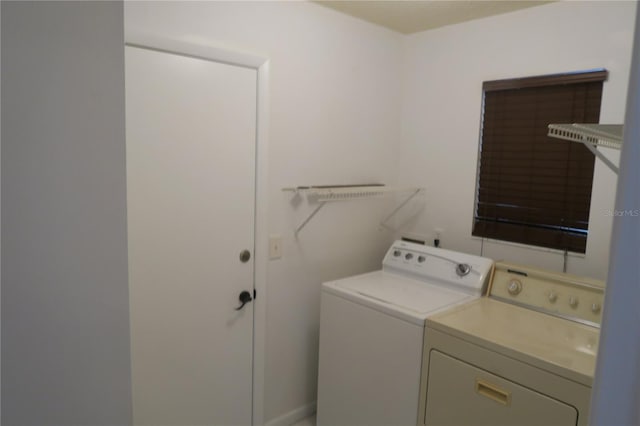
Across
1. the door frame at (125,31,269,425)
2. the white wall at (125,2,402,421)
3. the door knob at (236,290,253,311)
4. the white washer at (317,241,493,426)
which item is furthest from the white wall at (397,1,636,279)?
the door knob at (236,290,253,311)

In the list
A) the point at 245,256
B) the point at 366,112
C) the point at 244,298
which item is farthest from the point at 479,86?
the point at 244,298

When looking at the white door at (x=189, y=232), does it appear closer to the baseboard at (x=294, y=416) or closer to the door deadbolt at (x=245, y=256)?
the door deadbolt at (x=245, y=256)

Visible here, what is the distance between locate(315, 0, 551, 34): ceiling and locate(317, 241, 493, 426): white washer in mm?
1319

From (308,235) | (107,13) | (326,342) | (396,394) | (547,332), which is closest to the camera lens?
(107,13)

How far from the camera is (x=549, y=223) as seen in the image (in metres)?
2.33

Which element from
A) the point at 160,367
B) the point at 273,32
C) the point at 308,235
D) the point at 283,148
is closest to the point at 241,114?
the point at 283,148

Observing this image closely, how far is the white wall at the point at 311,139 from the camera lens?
219cm

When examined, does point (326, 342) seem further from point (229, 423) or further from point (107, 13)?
Result: point (107, 13)

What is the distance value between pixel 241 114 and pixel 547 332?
166 centimetres

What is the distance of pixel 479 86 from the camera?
101 inches

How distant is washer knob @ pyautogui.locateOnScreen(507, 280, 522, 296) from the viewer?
2101 millimetres

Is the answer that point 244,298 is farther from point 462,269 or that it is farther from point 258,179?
point 462,269

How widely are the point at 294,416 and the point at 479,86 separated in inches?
87.9

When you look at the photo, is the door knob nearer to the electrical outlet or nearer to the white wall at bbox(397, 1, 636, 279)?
the electrical outlet
